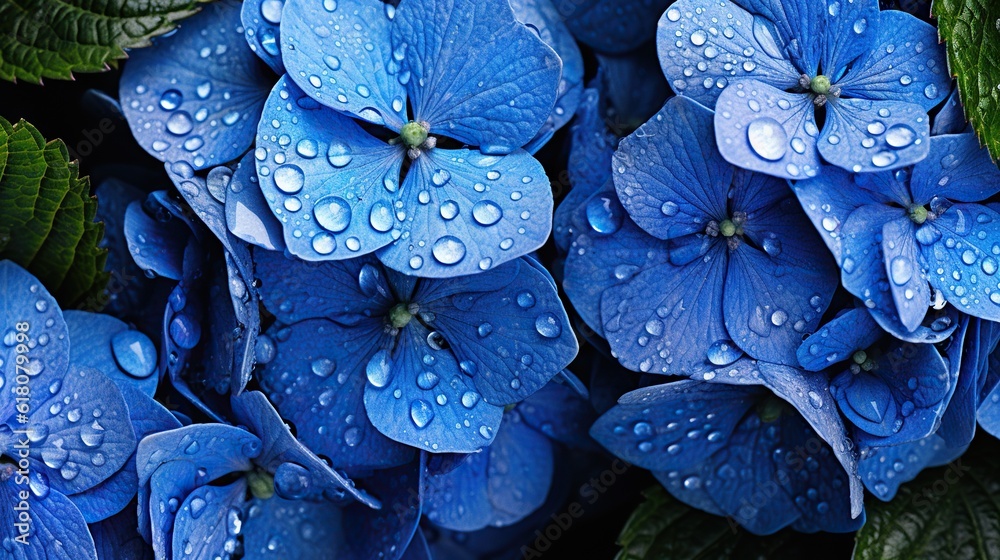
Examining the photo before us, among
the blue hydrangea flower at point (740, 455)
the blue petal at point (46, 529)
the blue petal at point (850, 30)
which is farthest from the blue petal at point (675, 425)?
the blue petal at point (46, 529)

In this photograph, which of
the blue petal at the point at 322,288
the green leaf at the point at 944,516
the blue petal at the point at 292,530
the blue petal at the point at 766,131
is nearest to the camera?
the blue petal at the point at 766,131

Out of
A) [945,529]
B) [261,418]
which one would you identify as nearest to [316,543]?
[261,418]

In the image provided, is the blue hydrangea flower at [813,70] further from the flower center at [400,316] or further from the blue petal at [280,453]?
the blue petal at [280,453]

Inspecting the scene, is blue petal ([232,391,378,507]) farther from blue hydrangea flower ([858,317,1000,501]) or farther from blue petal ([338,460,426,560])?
blue hydrangea flower ([858,317,1000,501])

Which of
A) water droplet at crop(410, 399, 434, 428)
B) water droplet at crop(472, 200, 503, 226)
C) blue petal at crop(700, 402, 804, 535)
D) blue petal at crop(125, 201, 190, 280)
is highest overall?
water droplet at crop(472, 200, 503, 226)

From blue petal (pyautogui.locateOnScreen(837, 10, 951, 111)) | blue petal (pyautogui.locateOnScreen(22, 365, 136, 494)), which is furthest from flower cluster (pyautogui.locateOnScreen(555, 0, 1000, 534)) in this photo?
blue petal (pyautogui.locateOnScreen(22, 365, 136, 494))

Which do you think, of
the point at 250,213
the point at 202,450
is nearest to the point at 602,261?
the point at 250,213

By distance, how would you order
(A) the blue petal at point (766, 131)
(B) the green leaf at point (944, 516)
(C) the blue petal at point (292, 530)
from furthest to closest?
(B) the green leaf at point (944, 516), (C) the blue petal at point (292, 530), (A) the blue petal at point (766, 131)

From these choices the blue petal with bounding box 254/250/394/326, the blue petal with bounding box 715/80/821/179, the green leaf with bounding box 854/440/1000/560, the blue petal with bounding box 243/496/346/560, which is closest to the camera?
the blue petal with bounding box 715/80/821/179
